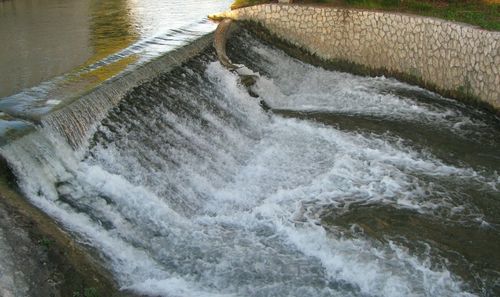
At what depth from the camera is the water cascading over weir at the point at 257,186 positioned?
5312mm

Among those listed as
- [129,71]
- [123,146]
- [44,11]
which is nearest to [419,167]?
[123,146]

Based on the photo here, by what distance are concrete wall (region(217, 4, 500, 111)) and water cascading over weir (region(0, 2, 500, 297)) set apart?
63 cm

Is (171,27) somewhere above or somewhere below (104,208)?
above

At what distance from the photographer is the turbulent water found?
17.4ft

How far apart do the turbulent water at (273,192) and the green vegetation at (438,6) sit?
2.68 metres

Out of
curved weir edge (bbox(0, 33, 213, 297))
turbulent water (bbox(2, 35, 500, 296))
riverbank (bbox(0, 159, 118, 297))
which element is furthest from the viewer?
turbulent water (bbox(2, 35, 500, 296))

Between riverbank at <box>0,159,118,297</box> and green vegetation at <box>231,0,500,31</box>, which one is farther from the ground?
green vegetation at <box>231,0,500,31</box>

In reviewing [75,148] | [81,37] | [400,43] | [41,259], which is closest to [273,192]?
[75,148]

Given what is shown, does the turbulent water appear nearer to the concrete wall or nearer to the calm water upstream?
the concrete wall

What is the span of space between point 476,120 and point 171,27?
722cm

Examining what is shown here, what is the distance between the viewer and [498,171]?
25.1ft

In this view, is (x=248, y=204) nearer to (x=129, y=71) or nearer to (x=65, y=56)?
(x=129, y=71)

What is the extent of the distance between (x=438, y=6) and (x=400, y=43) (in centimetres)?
229

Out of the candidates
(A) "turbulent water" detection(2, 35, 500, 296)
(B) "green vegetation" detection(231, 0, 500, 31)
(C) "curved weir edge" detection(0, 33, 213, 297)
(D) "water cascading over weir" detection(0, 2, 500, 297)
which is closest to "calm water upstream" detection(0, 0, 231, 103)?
(C) "curved weir edge" detection(0, 33, 213, 297)
